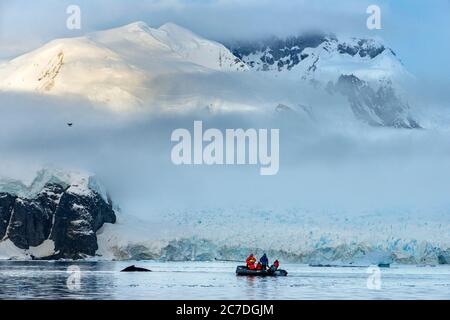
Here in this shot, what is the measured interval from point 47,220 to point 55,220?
2.29 metres

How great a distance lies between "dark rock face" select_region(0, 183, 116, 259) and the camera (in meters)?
44.0

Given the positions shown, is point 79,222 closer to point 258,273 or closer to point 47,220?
point 47,220

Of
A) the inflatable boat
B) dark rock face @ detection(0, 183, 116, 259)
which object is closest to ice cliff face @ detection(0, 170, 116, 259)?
dark rock face @ detection(0, 183, 116, 259)

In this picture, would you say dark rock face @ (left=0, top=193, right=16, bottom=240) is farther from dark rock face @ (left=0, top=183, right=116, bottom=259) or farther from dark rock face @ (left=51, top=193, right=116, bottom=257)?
dark rock face @ (left=51, top=193, right=116, bottom=257)

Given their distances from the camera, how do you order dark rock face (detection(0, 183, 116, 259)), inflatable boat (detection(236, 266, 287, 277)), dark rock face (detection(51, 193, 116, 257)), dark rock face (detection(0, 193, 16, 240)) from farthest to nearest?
dark rock face (detection(0, 183, 116, 259)), dark rock face (detection(0, 193, 16, 240)), dark rock face (detection(51, 193, 116, 257)), inflatable boat (detection(236, 266, 287, 277))

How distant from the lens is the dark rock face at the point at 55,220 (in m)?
44.0

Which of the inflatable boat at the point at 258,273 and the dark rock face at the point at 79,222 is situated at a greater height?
the dark rock face at the point at 79,222

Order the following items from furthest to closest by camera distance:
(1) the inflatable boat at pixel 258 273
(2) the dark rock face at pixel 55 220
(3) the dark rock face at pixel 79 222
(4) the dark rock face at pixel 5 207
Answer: (2) the dark rock face at pixel 55 220
(4) the dark rock face at pixel 5 207
(3) the dark rock face at pixel 79 222
(1) the inflatable boat at pixel 258 273

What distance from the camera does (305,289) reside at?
24781 mm

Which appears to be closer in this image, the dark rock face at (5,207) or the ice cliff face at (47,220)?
the ice cliff face at (47,220)

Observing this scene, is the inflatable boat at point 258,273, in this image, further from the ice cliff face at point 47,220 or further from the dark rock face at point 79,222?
the ice cliff face at point 47,220

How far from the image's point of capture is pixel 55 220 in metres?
54.1

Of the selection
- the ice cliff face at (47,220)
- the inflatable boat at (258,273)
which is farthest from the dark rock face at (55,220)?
the inflatable boat at (258,273)
